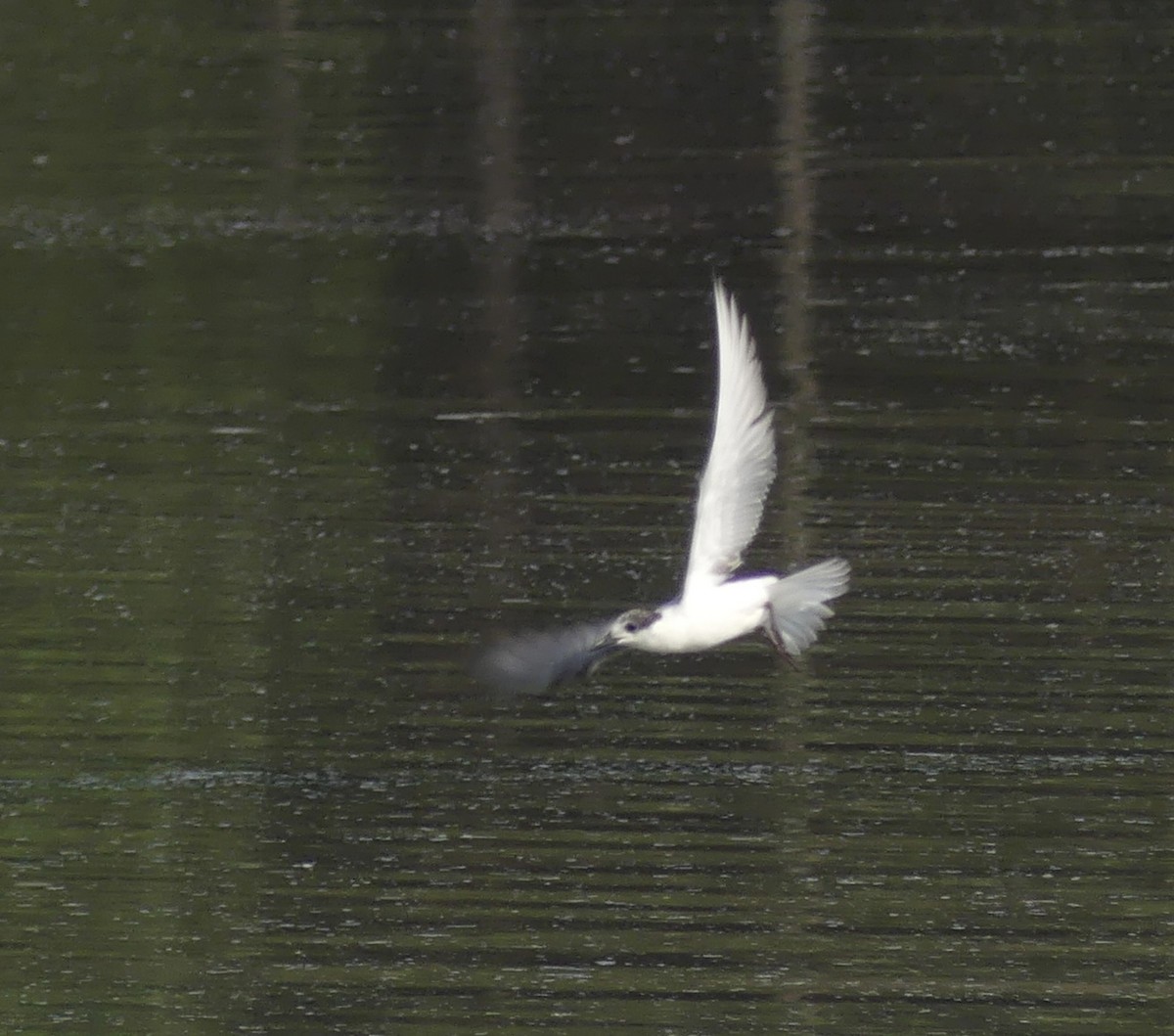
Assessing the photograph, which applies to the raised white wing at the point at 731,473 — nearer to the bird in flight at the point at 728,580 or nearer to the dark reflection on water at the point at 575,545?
the bird in flight at the point at 728,580

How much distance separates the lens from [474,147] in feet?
57.3

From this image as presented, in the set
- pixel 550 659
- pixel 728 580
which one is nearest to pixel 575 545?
pixel 728 580

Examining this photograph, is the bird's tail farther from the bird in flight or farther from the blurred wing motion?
the blurred wing motion

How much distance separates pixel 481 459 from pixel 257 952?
4.26 metres

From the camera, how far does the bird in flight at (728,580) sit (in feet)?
22.2

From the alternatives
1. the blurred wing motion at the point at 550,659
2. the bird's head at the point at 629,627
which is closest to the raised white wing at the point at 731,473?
the bird's head at the point at 629,627

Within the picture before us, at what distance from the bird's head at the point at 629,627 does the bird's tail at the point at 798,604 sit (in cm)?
32

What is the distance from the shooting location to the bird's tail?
6.94 meters

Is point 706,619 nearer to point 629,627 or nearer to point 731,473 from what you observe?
point 629,627

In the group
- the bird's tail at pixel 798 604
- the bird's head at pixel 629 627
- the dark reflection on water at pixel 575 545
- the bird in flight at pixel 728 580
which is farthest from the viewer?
the dark reflection on water at pixel 575 545

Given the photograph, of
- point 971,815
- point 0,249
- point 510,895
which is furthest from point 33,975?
point 0,249

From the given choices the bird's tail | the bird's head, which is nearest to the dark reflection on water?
the bird's tail

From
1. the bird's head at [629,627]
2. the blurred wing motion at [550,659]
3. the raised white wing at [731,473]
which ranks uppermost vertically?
the raised white wing at [731,473]

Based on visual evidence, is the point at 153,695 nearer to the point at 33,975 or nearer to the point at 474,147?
the point at 33,975
